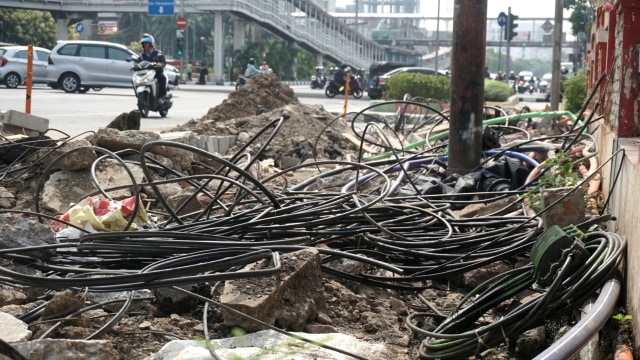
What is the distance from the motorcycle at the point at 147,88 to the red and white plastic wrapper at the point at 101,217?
12.8m

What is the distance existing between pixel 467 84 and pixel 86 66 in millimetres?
24518

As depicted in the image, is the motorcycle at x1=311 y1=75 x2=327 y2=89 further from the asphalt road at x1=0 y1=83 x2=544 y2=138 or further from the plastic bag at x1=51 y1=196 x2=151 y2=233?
the plastic bag at x1=51 y1=196 x2=151 y2=233

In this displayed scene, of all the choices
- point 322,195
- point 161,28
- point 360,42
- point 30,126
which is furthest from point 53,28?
point 322,195

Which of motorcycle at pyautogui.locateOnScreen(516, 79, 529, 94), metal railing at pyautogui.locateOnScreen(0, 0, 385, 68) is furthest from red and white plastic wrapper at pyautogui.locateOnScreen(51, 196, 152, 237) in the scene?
motorcycle at pyautogui.locateOnScreen(516, 79, 529, 94)

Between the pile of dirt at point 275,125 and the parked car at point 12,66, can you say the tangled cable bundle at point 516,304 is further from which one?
the parked car at point 12,66

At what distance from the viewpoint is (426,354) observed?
4609 mm

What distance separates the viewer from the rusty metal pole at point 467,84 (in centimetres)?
922

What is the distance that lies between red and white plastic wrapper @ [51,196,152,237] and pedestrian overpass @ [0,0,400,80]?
161ft

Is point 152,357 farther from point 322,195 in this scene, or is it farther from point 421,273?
point 322,195

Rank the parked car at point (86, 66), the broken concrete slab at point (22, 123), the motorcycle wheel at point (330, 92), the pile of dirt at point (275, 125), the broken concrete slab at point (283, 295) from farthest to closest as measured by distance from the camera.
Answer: the motorcycle wheel at point (330, 92) < the parked car at point (86, 66) < the pile of dirt at point (275, 125) < the broken concrete slab at point (22, 123) < the broken concrete slab at point (283, 295)

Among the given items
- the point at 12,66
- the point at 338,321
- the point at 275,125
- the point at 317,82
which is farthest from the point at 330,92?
the point at 338,321

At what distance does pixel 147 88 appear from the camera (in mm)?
20047

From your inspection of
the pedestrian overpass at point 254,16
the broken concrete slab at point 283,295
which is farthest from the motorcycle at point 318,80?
the broken concrete slab at point 283,295

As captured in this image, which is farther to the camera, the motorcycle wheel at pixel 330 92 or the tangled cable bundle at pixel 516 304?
the motorcycle wheel at pixel 330 92
